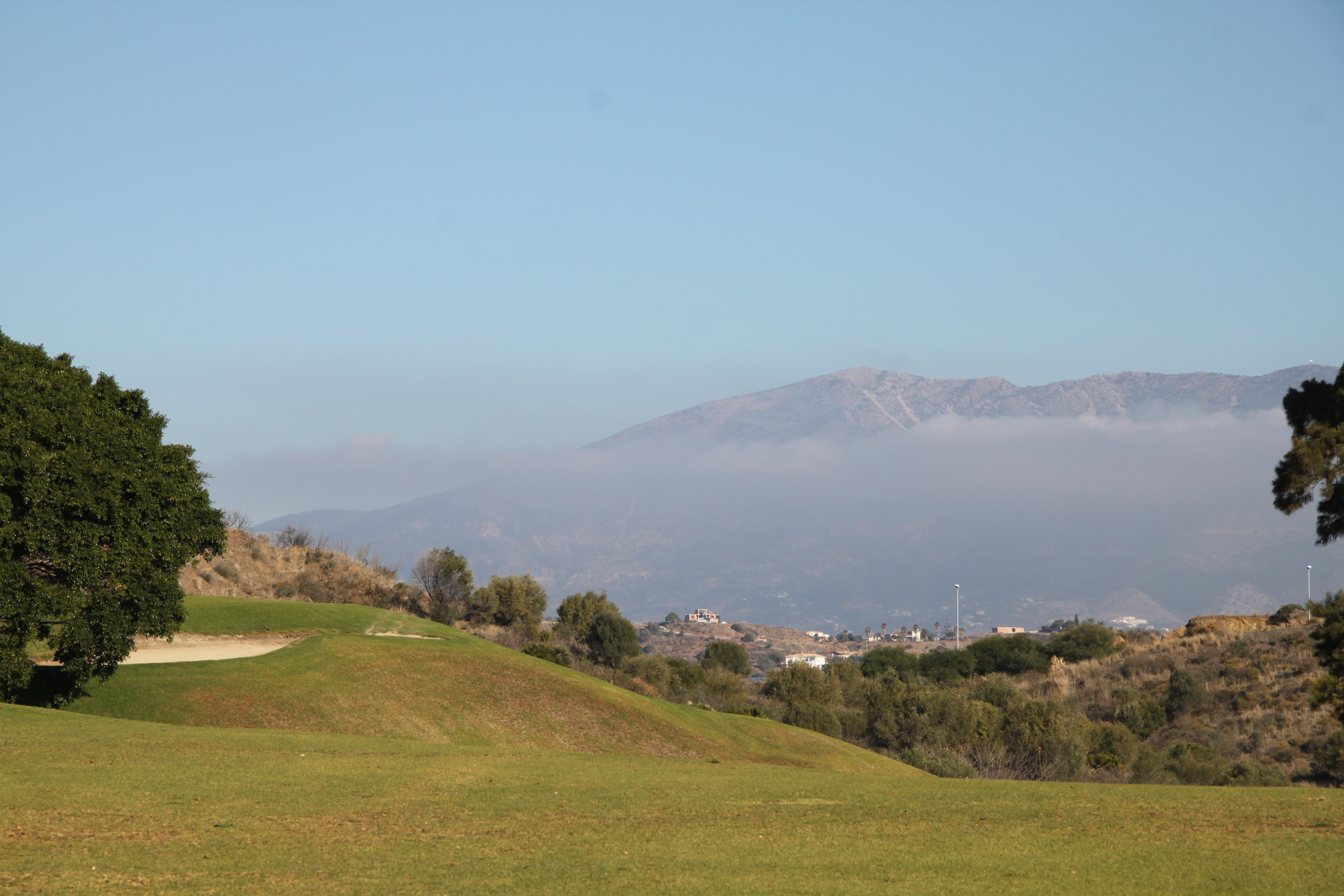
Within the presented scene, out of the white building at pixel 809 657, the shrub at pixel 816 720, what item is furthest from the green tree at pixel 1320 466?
the white building at pixel 809 657

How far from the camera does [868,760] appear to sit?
32.7m

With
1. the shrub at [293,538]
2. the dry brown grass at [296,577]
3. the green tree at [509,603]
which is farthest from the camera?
the shrub at [293,538]

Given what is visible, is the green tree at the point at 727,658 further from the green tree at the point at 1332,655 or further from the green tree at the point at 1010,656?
the green tree at the point at 1332,655

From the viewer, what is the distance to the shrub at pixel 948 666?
71.9 metres

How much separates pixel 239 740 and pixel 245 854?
9.81m

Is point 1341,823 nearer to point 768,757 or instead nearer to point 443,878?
point 443,878

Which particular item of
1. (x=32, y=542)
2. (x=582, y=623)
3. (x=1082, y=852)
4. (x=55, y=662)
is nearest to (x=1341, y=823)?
(x=1082, y=852)

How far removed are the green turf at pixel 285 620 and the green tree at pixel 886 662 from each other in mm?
39624

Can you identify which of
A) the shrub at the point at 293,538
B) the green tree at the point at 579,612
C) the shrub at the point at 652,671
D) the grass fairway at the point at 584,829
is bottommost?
the shrub at the point at 652,671

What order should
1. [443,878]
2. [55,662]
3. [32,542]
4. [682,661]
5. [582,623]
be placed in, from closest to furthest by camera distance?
1. [443,878]
2. [32,542]
3. [55,662]
4. [682,661]
5. [582,623]

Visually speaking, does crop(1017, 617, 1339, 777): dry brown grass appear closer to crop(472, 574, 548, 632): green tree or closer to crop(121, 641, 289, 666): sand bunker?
crop(472, 574, 548, 632): green tree

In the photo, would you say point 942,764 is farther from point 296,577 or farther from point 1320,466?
point 296,577

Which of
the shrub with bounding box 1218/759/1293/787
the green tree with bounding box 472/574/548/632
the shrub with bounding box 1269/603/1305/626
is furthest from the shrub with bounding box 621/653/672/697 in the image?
the shrub with bounding box 1269/603/1305/626

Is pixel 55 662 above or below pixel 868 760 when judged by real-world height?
above
